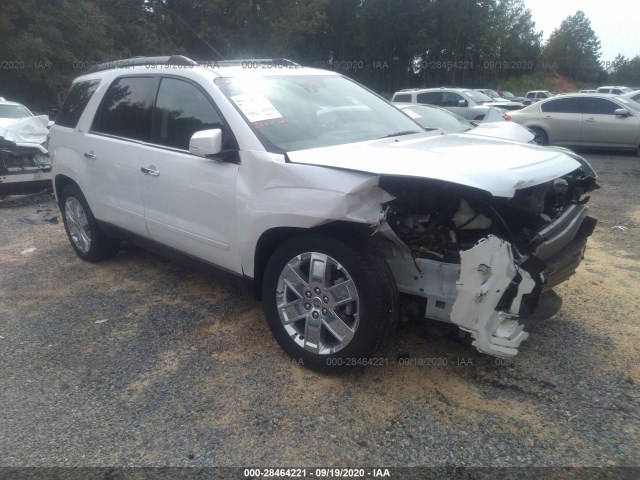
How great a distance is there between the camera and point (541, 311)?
3135 mm

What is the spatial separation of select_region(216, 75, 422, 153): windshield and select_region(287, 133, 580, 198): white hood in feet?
0.67

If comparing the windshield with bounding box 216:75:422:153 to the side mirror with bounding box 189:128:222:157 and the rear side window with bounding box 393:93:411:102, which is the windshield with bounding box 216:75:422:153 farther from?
the rear side window with bounding box 393:93:411:102

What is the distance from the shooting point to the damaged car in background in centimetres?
884

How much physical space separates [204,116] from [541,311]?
2.53 meters

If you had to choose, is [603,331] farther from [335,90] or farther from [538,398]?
[335,90]

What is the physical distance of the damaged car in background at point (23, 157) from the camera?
884cm

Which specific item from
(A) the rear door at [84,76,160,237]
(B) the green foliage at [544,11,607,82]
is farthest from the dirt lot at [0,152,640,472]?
(B) the green foliage at [544,11,607,82]

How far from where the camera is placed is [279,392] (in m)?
3.17

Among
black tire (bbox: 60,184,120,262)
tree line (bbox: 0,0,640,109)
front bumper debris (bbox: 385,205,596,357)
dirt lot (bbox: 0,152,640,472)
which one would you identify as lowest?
dirt lot (bbox: 0,152,640,472)

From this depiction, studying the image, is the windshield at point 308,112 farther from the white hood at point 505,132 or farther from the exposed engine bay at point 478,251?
the exposed engine bay at point 478,251

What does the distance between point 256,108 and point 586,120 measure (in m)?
12.0

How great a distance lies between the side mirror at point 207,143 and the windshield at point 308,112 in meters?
0.25

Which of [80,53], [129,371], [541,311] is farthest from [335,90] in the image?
[80,53]

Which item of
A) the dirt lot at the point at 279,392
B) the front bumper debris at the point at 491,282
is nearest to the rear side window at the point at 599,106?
the dirt lot at the point at 279,392
